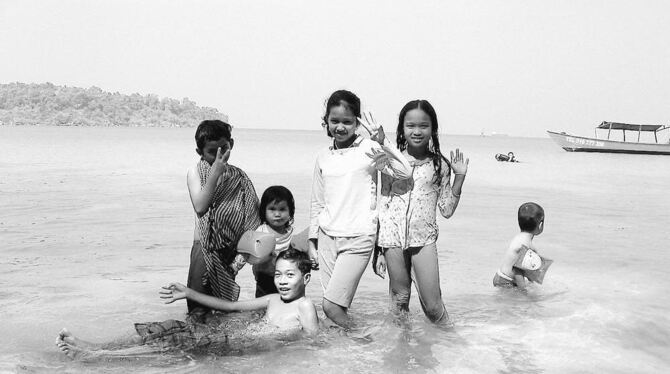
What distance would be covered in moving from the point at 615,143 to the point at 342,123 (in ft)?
157

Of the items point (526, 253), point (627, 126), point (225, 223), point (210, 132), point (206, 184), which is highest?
point (627, 126)

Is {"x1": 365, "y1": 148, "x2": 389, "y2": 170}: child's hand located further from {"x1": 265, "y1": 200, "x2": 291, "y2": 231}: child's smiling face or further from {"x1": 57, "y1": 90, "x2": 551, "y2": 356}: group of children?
{"x1": 265, "y1": 200, "x2": 291, "y2": 231}: child's smiling face

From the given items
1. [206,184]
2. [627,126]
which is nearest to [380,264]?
[206,184]

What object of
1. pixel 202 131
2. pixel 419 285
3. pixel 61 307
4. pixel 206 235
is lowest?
pixel 61 307

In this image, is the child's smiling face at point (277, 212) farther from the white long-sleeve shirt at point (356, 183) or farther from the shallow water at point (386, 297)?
the shallow water at point (386, 297)

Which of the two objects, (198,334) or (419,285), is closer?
(198,334)

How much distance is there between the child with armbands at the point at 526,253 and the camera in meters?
6.25

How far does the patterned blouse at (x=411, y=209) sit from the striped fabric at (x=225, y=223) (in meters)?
0.95

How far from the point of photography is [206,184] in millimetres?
4352

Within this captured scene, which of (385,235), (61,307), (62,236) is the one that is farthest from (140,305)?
(62,236)

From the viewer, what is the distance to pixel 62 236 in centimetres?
948

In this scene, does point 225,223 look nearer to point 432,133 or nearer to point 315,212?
point 315,212

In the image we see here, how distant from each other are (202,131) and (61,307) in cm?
261

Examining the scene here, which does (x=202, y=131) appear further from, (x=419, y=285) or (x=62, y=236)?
(x=62, y=236)
